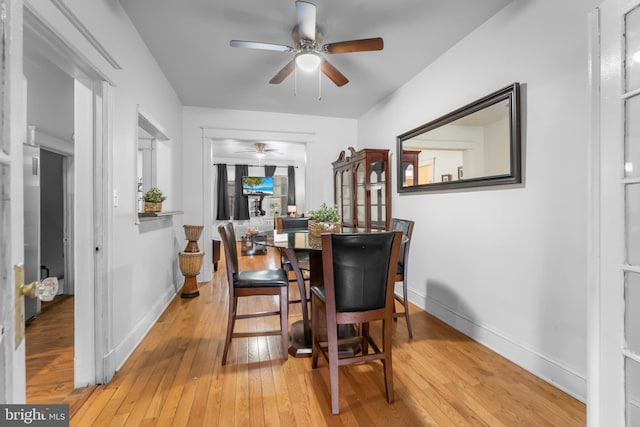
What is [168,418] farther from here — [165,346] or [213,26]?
[213,26]

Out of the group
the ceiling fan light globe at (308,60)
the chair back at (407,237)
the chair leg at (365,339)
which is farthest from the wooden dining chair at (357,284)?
the ceiling fan light globe at (308,60)

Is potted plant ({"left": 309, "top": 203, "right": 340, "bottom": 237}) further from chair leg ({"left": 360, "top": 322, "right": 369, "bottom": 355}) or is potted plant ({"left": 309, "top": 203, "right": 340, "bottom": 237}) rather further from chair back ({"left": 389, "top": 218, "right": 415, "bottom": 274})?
chair leg ({"left": 360, "top": 322, "right": 369, "bottom": 355})

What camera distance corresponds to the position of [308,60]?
2258 millimetres

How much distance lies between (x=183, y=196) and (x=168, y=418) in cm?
316

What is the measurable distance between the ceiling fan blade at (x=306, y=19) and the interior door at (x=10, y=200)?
147cm

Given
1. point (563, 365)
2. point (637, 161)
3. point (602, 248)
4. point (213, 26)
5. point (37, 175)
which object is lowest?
point (563, 365)

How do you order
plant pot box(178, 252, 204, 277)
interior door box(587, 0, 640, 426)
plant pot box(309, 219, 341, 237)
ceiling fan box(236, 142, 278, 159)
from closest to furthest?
interior door box(587, 0, 640, 426), plant pot box(309, 219, 341, 237), plant pot box(178, 252, 204, 277), ceiling fan box(236, 142, 278, 159)

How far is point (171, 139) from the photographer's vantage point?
3.50 metres

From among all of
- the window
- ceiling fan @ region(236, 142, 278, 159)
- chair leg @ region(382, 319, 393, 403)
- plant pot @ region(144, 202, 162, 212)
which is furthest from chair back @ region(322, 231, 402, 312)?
the window

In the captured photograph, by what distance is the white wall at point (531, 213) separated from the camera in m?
1.67

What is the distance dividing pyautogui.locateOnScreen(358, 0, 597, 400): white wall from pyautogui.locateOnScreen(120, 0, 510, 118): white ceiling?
29 cm

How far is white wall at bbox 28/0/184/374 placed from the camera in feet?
5.39

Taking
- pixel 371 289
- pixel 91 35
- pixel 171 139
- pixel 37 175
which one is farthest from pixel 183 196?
pixel 371 289

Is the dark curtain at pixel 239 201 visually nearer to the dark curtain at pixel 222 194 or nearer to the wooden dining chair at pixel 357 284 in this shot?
the dark curtain at pixel 222 194
